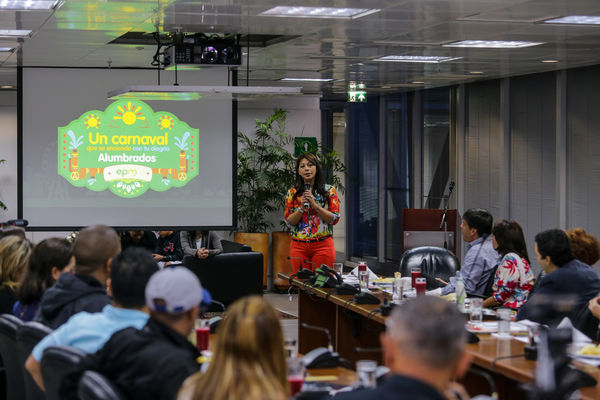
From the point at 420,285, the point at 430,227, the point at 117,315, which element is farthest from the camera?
the point at 430,227

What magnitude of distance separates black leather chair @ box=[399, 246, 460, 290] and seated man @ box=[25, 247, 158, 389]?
4.15 m

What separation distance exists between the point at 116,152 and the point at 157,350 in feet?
21.4

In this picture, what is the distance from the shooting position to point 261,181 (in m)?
12.5

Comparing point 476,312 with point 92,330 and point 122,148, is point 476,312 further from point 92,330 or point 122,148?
point 122,148

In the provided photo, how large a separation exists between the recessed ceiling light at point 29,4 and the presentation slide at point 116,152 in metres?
3.02

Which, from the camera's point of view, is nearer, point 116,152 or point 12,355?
point 12,355

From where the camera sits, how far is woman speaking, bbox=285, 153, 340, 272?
7.64 meters

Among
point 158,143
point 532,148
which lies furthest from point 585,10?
point 532,148

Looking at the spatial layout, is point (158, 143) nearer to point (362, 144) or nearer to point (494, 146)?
point (494, 146)

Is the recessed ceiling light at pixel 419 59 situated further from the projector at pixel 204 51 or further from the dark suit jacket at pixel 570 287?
the dark suit jacket at pixel 570 287

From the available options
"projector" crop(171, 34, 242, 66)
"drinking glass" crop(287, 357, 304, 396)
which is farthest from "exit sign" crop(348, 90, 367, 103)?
"drinking glass" crop(287, 357, 304, 396)

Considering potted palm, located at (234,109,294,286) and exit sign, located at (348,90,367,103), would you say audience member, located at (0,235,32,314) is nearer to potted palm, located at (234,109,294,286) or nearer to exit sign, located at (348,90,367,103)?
potted palm, located at (234,109,294,286)

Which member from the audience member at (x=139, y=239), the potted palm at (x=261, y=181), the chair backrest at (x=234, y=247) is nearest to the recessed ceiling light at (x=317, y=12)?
the audience member at (x=139, y=239)

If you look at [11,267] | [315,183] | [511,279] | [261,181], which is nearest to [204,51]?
[315,183]
